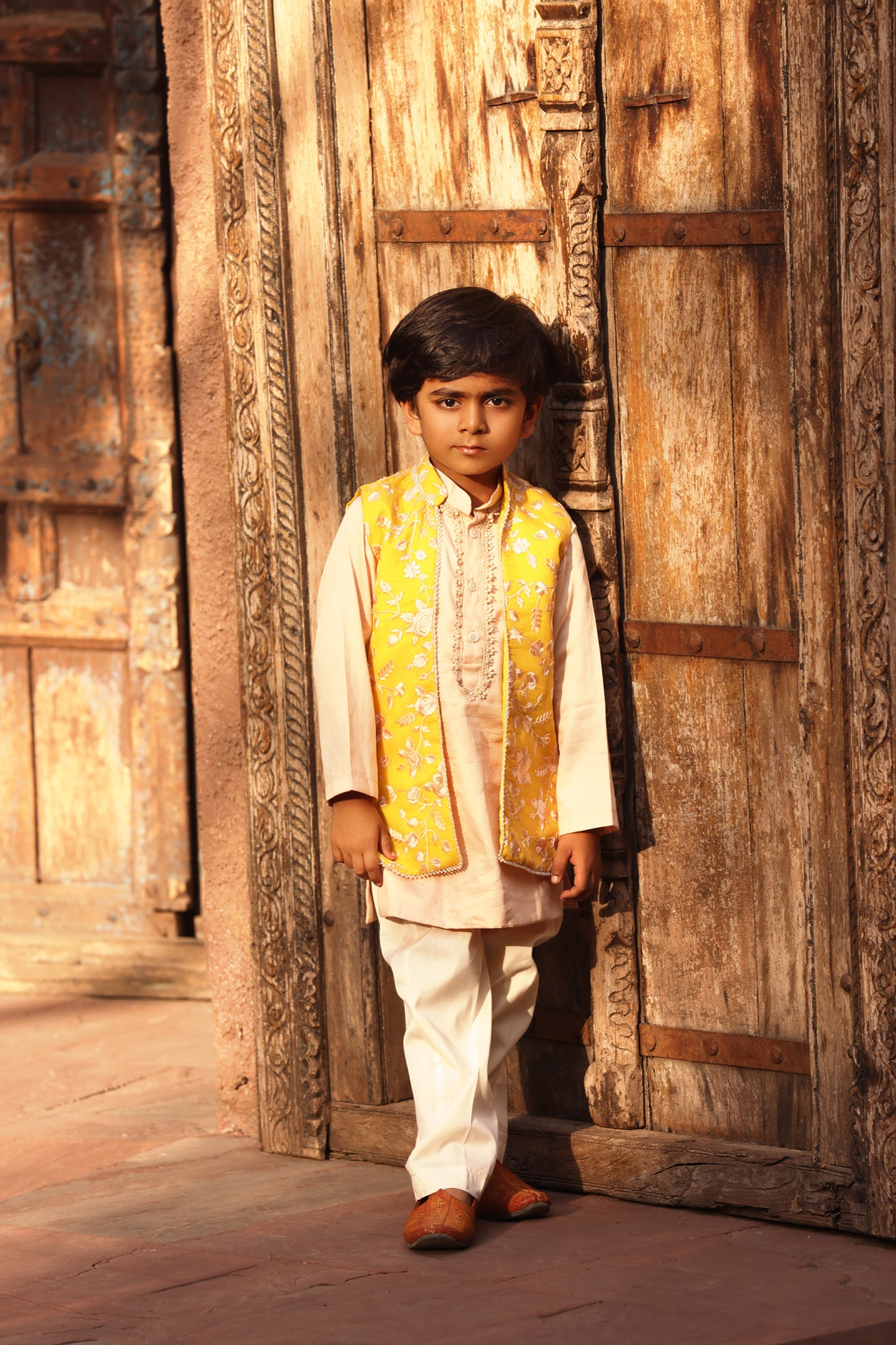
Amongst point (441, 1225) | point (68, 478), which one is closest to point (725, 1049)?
point (441, 1225)

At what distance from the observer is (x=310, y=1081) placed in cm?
359

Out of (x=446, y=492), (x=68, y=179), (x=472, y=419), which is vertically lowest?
(x=446, y=492)

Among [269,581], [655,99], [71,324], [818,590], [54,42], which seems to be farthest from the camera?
[71,324]

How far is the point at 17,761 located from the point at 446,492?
2150 mm

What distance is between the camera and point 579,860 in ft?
10.3

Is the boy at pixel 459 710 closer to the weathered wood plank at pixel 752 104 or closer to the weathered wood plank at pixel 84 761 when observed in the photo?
the weathered wood plank at pixel 752 104

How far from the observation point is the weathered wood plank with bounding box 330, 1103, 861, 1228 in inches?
124

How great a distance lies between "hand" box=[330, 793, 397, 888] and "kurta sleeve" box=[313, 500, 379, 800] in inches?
1.2

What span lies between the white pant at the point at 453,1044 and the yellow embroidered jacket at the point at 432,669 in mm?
151

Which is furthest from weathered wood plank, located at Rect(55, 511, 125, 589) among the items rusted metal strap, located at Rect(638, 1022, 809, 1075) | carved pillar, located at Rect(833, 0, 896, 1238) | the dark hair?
carved pillar, located at Rect(833, 0, 896, 1238)

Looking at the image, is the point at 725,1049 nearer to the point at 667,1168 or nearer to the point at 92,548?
the point at 667,1168

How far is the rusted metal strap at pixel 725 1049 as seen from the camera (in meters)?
3.21

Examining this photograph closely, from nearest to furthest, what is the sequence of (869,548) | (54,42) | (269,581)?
(869,548) < (269,581) < (54,42)

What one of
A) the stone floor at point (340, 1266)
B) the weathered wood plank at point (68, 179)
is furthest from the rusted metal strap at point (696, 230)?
the weathered wood plank at point (68, 179)
